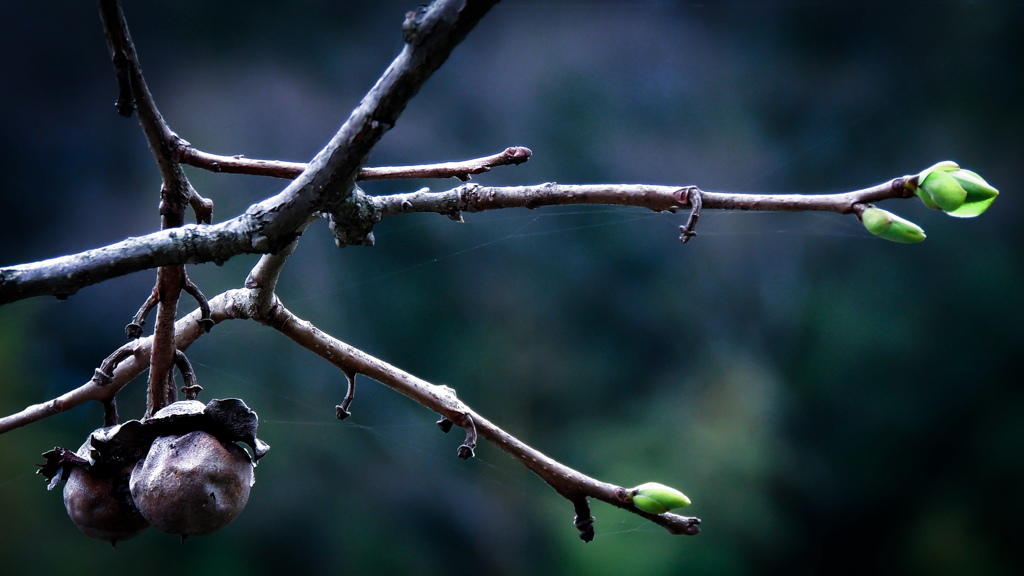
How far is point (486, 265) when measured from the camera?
104cm

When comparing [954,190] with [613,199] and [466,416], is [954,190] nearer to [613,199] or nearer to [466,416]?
[613,199]

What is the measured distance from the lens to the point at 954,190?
1.03 ft

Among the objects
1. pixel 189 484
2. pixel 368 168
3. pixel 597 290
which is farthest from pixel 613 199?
pixel 597 290

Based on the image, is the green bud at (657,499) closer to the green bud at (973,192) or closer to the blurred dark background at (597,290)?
the green bud at (973,192)

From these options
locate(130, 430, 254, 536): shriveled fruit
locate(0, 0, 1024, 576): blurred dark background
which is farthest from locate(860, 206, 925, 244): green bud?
locate(0, 0, 1024, 576): blurred dark background

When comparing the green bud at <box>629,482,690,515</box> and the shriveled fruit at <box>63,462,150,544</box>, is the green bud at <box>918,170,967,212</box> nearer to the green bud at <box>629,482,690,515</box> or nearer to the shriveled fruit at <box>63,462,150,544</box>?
the green bud at <box>629,482,690,515</box>

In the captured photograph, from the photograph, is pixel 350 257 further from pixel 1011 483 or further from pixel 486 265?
pixel 1011 483

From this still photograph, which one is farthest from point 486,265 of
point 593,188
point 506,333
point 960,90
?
point 960,90

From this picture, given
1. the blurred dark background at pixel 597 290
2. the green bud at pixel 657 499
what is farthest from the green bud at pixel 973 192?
the blurred dark background at pixel 597 290

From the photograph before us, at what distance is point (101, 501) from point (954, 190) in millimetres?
521

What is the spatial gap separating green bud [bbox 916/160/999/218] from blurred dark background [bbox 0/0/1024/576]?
71 centimetres

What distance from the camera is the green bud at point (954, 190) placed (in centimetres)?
31

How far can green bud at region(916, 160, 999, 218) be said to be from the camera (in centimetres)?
31

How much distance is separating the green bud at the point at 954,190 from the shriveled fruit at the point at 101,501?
1.63ft
